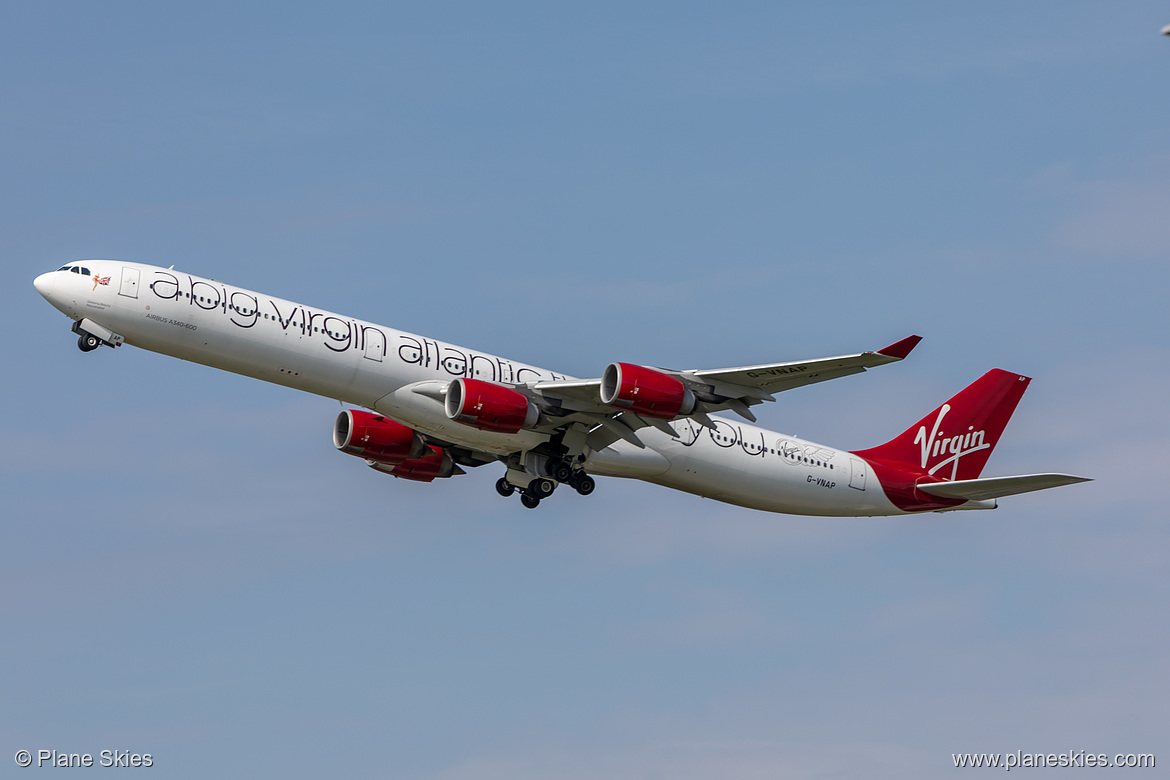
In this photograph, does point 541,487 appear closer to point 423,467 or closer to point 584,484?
point 584,484

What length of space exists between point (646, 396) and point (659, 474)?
7146mm

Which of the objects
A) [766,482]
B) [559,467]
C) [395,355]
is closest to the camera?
[395,355]

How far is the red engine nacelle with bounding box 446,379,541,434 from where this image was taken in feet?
140

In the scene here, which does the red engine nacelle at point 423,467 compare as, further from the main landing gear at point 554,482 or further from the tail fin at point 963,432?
the tail fin at point 963,432

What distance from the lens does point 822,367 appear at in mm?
41062

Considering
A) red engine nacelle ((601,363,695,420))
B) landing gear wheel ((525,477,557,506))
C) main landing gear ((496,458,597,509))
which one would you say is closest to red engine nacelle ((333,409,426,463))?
main landing gear ((496,458,597,509))

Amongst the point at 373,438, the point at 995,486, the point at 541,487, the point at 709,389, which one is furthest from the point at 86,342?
the point at 995,486

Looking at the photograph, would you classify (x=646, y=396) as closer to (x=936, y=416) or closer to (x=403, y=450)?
(x=403, y=450)

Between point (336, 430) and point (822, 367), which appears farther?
point (336, 430)

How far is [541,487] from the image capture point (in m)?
47.6

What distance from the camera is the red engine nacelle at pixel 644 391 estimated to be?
41.8m

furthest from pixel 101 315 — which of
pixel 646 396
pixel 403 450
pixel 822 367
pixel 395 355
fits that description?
pixel 822 367

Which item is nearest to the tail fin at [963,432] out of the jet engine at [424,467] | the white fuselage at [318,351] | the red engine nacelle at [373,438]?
the white fuselage at [318,351]

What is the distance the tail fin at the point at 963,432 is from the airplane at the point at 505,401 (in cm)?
190
